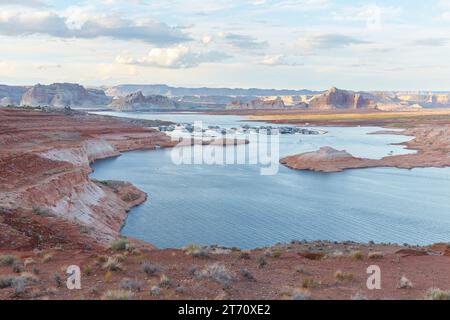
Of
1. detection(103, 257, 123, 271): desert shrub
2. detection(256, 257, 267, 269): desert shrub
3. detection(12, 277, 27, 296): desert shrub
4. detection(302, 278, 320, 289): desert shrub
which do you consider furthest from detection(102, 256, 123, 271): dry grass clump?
detection(302, 278, 320, 289): desert shrub

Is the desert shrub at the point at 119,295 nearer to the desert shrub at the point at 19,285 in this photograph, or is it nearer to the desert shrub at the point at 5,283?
the desert shrub at the point at 19,285

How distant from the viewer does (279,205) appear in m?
40.2

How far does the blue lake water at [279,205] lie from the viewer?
103 ft

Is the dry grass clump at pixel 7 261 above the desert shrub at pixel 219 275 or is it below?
below

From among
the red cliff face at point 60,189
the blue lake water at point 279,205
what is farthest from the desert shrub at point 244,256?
the blue lake water at point 279,205

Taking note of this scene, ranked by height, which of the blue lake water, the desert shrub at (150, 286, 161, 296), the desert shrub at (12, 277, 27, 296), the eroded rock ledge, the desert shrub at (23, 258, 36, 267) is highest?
the desert shrub at (12, 277, 27, 296)

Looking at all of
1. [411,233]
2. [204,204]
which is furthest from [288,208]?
[411,233]

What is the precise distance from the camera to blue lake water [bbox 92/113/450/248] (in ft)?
103

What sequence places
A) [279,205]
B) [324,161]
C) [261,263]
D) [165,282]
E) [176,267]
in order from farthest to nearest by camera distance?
1. [324,161]
2. [279,205]
3. [261,263]
4. [176,267]
5. [165,282]

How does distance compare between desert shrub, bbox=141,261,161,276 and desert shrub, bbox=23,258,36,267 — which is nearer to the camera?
desert shrub, bbox=141,261,161,276

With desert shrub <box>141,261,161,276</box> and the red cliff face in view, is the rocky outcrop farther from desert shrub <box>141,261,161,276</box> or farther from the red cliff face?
desert shrub <box>141,261,161,276</box>

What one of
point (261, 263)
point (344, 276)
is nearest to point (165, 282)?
point (261, 263)

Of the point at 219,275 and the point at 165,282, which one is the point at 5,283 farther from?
the point at 219,275

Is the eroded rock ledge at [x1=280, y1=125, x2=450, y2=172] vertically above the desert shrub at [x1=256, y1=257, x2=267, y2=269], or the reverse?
the desert shrub at [x1=256, y1=257, x2=267, y2=269]
